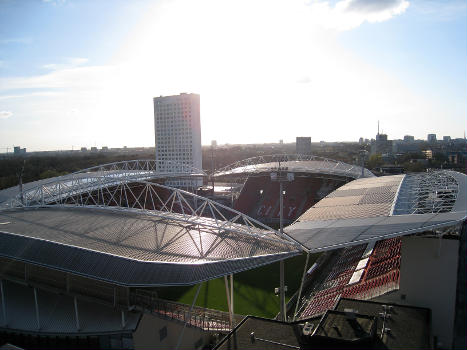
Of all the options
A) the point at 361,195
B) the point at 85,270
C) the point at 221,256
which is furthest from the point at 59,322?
the point at 361,195

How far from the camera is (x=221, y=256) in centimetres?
1373

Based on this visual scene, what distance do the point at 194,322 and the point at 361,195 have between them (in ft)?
43.7

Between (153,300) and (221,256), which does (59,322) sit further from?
(221,256)

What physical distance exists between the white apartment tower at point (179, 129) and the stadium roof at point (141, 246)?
2207 inches

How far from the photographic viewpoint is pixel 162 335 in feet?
47.1

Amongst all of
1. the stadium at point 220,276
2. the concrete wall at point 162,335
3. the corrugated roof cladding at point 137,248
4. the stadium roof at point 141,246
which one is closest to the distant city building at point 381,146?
the stadium at point 220,276

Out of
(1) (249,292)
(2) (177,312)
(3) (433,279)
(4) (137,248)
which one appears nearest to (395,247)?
(3) (433,279)

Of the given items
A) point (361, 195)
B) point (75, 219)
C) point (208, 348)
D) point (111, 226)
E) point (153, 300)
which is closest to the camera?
point (153, 300)

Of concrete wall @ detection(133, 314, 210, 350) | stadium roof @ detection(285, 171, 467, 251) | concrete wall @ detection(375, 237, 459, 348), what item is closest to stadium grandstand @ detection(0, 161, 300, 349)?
concrete wall @ detection(133, 314, 210, 350)

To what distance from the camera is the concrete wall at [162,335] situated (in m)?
13.7

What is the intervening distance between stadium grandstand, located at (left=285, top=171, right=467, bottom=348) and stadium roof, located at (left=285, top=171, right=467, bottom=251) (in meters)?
0.03

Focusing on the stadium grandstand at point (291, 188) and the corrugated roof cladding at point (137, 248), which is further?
the stadium grandstand at point (291, 188)

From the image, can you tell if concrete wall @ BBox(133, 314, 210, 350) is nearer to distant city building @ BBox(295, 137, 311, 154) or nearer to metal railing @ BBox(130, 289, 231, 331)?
metal railing @ BBox(130, 289, 231, 331)

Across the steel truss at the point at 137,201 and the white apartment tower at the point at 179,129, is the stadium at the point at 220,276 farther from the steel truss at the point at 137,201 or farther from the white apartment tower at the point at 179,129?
the white apartment tower at the point at 179,129
